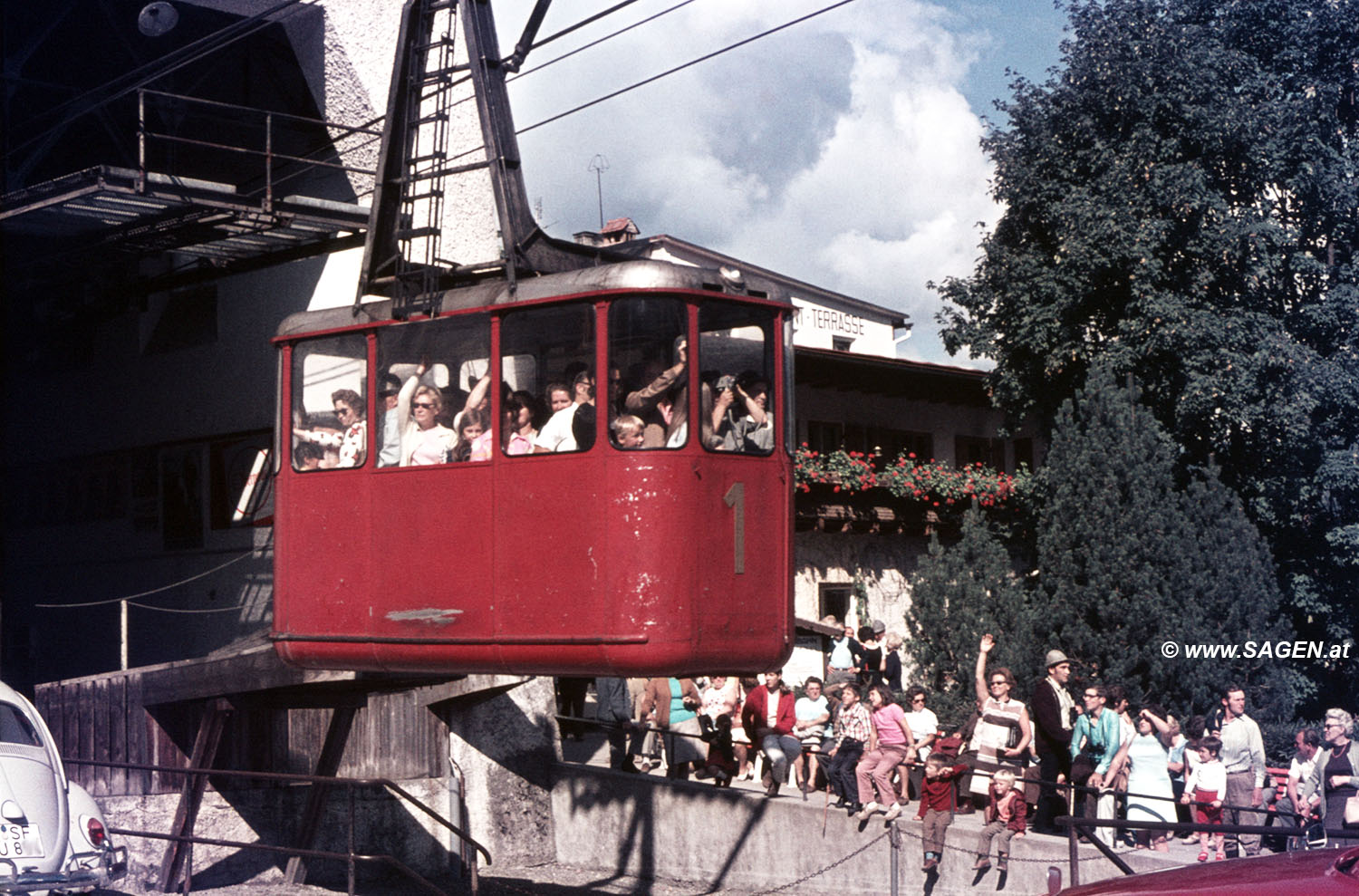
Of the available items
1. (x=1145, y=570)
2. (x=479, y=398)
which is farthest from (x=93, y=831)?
(x=1145, y=570)

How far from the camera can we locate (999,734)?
47.7 feet

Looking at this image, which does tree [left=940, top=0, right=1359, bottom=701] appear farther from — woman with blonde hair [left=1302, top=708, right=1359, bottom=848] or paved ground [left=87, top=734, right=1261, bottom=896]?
woman with blonde hair [left=1302, top=708, right=1359, bottom=848]

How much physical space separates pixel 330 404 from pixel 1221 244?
19.0 m

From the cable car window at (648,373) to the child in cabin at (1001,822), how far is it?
611 cm

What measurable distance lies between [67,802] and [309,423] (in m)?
4.21

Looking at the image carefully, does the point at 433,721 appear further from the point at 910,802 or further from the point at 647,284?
the point at 647,284

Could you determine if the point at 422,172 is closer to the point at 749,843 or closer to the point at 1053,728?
the point at 1053,728

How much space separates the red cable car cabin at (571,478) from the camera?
10.4 metres

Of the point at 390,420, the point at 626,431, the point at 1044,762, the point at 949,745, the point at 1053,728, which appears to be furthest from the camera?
the point at 949,745

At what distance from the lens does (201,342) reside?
22.5 m

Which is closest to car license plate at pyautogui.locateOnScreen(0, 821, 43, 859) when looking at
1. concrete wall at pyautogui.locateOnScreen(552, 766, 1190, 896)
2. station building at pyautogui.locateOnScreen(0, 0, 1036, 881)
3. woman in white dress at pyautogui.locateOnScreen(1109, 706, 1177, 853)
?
station building at pyautogui.locateOnScreen(0, 0, 1036, 881)

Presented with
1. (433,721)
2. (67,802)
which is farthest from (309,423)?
(433,721)

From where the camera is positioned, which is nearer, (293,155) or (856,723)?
(856,723)

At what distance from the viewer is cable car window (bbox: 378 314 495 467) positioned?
10.9m
